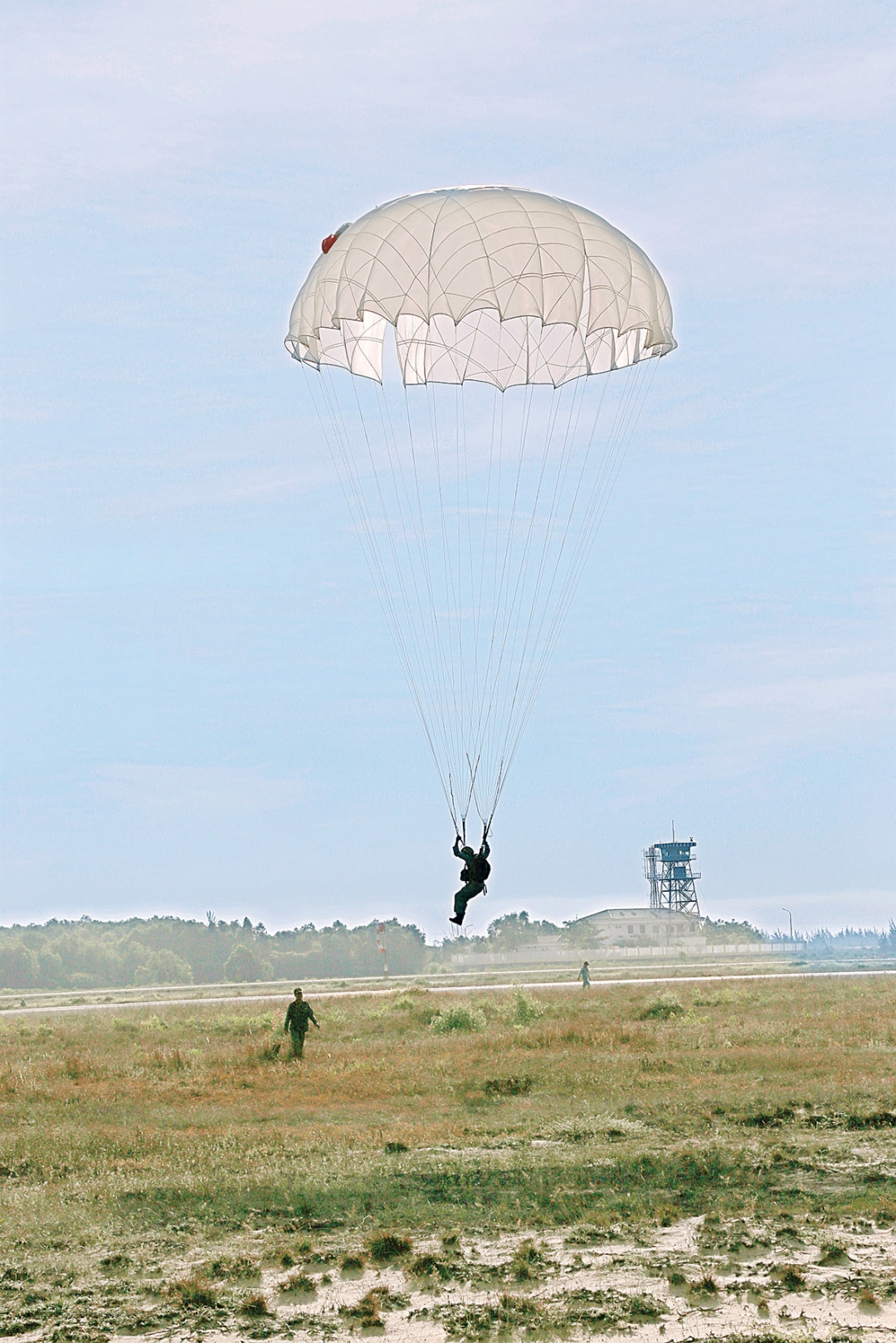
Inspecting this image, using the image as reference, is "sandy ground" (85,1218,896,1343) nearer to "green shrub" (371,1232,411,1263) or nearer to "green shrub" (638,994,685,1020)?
"green shrub" (371,1232,411,1263)

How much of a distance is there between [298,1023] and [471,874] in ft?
25.2

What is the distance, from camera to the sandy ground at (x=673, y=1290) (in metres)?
9.26

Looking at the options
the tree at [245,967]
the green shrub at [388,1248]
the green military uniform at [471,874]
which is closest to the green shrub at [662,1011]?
the green military uniform at [471,874]

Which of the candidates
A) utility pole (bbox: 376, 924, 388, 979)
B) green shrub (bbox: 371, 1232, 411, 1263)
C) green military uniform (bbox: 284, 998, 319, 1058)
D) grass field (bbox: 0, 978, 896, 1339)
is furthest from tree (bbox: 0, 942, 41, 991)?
green shrub (bbox: 371, 1232, 411, 1263)

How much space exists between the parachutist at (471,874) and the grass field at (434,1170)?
9.37 ft

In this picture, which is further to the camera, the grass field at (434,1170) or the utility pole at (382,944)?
the utility pole at (382,944)

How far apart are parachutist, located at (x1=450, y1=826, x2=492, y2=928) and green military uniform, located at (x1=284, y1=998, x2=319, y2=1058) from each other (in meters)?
6.73

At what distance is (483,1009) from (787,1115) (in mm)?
17496

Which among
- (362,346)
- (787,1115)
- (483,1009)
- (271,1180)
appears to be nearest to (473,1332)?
(271,1180)

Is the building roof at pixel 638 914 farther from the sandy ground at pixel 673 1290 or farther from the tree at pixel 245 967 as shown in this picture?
the sandy ground at pixel 673 1290

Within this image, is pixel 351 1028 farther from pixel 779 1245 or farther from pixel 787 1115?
pixel 779 1245

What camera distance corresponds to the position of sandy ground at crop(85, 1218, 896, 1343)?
9.26 meters

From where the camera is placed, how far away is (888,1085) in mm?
19078

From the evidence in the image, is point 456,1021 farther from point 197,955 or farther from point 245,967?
point 197,955
